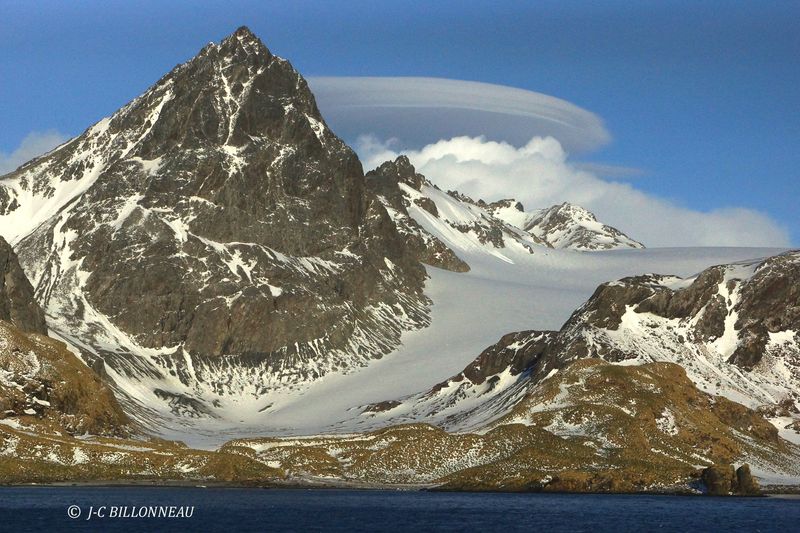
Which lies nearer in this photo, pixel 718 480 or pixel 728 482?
pixel 718 480

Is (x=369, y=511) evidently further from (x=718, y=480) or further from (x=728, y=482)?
(x=728, y=482)

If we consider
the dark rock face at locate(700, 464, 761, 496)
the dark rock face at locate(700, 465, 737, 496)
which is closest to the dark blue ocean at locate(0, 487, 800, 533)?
the dark rock face at locate(700, 465, 737, 496)

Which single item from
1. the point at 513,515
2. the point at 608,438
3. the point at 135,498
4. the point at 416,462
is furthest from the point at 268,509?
the point at 608,438

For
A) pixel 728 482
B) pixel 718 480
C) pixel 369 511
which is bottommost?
pixel 369 511

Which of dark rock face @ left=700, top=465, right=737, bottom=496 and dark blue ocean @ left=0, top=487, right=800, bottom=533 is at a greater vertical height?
dark rock face @ left=700, top=465, right=737, bottom=496

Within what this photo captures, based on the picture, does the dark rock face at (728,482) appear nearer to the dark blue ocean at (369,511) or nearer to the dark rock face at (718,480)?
the dark rock face at (718,480)

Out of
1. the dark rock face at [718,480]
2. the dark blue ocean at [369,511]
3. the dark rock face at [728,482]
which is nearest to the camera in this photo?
the dark blue ocean at [369,511]

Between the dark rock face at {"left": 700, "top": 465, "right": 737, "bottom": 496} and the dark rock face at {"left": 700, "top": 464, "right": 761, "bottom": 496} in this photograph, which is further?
the dark rock face at {"left": 700, "top": 464, "right": 761, "bottom": 496}

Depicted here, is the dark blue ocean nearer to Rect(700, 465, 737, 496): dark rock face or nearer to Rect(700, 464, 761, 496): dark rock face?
Rect(700, 465, 737, 496): dark rock face

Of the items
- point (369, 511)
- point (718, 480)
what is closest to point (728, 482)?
point (718, 480)

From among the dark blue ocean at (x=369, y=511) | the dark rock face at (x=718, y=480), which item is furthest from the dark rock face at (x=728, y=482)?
the dark blue ocean at (x=369, y=511)
